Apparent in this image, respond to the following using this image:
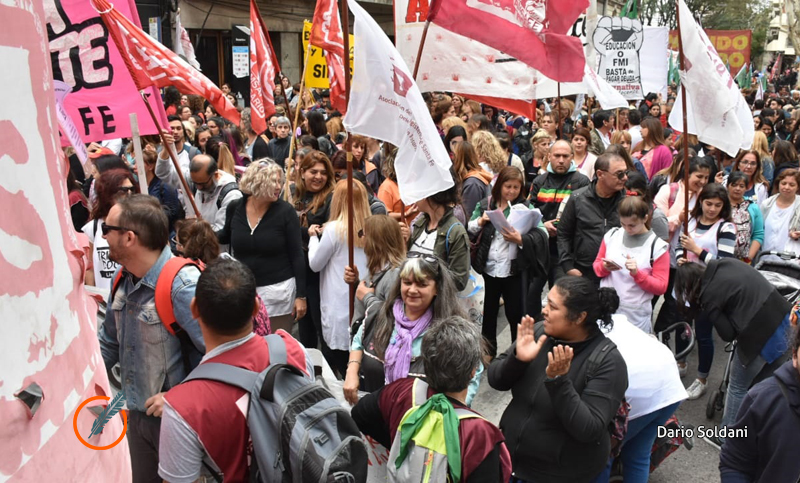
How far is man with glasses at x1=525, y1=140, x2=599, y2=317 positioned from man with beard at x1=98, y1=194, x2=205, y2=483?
12.6 ft

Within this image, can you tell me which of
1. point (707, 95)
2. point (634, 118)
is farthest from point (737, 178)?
point (634, 118)

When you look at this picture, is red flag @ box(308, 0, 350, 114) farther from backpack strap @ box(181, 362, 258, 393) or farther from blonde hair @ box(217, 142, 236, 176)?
backpack strap @ box(181, 362, 258, 393)

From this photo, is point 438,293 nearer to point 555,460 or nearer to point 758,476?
point 555,460

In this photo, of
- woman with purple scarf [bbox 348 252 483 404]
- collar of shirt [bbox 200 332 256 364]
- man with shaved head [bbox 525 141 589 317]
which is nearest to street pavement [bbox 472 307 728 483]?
man with shaved head [bbox 525 141 589 317]

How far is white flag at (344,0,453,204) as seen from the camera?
4082 mm

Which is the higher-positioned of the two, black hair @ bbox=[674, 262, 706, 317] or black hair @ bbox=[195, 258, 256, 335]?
black hair @ bbox=[195, 258, 256, 335]

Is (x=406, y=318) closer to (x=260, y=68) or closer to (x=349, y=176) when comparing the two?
(x=349, y=176)

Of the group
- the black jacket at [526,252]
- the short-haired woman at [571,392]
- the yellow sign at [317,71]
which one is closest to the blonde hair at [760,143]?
the black jacket at [526,252]

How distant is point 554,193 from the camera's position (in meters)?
6.62

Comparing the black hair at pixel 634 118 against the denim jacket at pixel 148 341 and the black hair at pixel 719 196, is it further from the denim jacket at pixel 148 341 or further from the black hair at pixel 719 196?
the denim jacket at pixel 148 341

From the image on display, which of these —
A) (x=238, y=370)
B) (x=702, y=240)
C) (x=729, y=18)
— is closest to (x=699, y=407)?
(x=702, y=240)

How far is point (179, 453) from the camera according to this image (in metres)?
2.29

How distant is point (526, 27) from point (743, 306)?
2.79m

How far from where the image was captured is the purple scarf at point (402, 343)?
3.49 m
